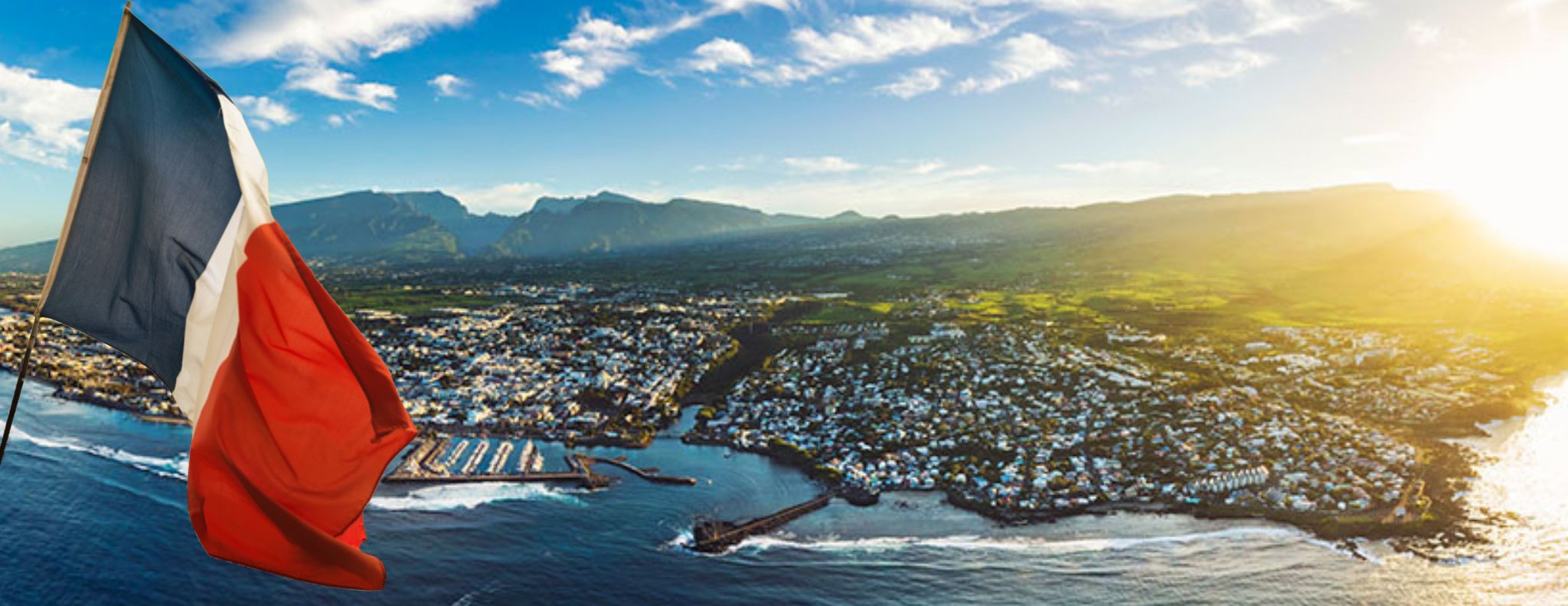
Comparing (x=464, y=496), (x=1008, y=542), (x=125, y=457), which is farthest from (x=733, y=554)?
(x=125, y=457)

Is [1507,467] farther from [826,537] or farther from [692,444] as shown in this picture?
[692,444]

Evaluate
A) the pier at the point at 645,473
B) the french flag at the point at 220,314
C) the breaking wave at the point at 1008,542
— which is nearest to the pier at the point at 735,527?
the breaking wave at the point at 1008,542

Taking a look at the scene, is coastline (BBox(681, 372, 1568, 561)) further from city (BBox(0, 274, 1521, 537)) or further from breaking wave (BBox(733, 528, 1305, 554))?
breaking wave (BBox(733, 528, 1305, 554))

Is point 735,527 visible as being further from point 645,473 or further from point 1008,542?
point 1008,542

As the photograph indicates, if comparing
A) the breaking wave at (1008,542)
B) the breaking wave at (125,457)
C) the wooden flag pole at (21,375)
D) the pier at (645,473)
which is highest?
the wooden flag pole at (21,375)

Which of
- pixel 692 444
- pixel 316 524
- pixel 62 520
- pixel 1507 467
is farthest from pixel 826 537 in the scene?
pixel 1507 467

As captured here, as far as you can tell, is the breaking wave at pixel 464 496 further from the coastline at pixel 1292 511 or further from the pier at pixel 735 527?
the pier at pixel 735 527

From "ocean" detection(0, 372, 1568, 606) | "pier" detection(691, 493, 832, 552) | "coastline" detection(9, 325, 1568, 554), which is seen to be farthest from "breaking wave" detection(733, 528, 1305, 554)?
"coastline" detection(9, 325, 1568, 554)
